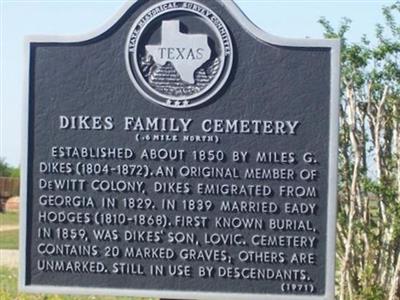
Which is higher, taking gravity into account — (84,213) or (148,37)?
(148,37)

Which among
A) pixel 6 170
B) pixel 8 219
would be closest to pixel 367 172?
pixel 8 219

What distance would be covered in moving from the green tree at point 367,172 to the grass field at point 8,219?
17930 millimetres

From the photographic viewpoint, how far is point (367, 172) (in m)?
7.97

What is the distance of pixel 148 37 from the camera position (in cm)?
594

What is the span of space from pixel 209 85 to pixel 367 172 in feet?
8.16

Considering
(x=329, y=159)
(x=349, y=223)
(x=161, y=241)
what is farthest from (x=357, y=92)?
(x=161, y=241)

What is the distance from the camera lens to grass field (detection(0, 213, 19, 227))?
25361 mm

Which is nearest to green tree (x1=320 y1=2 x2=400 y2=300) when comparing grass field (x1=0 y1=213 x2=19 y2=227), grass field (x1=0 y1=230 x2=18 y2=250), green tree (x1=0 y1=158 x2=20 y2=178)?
grass field (x1=0 y1=230 x2=18 y2=250)

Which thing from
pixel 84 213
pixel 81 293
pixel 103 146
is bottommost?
pixel 81 293

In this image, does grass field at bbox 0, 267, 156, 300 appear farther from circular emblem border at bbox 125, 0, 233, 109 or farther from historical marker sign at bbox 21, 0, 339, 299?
circular emblem border at bbox 125, 0, 233, 109

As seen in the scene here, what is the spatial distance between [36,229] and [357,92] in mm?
3074

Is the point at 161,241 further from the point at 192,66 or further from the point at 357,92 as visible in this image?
the point at 357,92

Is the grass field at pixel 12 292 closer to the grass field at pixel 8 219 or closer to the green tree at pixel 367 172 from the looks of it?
the green tree at pixel 367 172

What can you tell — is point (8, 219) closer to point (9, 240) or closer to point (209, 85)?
point (9, 240)
